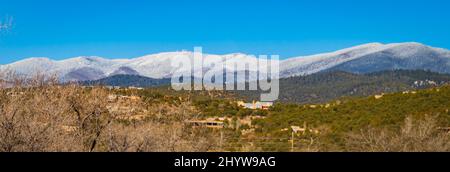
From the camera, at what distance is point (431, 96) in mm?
46594

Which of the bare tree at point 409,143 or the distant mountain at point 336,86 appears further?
the distant mountain at point 336,86

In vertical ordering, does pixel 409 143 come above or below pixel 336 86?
below

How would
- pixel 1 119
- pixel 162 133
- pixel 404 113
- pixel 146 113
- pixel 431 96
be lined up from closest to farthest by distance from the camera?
pixel 1 119
pixel 162 133
pixel 146 113
pixel 404 113
pixel 431 96

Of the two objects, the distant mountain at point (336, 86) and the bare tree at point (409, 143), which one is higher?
the distant mountain at point (336, 86)

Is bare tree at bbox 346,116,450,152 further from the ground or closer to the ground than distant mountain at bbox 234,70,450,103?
closer to the ground

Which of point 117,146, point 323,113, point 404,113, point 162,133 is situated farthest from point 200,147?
point 323,113

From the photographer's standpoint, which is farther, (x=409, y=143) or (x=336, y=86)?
(x=336, y=86)

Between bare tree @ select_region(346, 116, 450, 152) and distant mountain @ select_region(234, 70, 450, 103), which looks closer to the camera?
bare tree @ select_region(346, 116, 450, 152)
